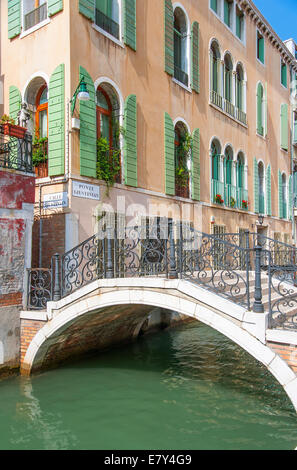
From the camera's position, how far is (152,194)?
10070 mm

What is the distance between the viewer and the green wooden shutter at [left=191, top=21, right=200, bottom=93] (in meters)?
11.9

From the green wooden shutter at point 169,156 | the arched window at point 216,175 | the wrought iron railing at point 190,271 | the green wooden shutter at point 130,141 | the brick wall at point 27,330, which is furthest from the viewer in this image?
the arched window at point 216,175

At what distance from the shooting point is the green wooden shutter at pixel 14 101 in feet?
28.9

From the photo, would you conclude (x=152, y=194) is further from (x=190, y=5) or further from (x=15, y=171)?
(x=190, y=5)

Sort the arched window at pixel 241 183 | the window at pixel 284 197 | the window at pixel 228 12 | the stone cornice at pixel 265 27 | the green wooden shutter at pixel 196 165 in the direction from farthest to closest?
the window at pixel 284 197
the stone cornice at pixel 265 27
the arched window at pixel 241 183
the window at pixel 228 12
the green wooden shutter at pixel 196 165

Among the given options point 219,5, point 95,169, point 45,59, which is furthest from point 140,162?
point 219,5

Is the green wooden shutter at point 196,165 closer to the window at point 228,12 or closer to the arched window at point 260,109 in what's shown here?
the window at point 228,12

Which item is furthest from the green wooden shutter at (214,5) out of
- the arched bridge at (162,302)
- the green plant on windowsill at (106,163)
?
the arched bridge at (162,302)

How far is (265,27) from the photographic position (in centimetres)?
1678

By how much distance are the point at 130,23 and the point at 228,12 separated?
687 centimetres

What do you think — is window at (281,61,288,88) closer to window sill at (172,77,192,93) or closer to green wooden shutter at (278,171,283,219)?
green wooden shutter at (278,171,283,219)

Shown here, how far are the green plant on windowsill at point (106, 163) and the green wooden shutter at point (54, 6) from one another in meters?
2.72

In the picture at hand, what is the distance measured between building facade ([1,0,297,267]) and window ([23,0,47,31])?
32 millimetres
